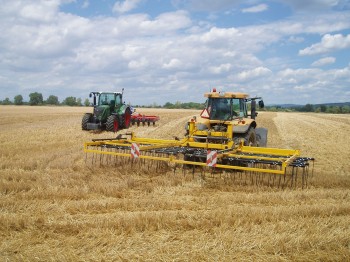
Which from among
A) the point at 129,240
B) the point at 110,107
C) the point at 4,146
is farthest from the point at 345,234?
the point at 110,107

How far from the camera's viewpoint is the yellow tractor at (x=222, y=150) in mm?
6605

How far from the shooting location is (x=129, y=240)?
12.5 feet

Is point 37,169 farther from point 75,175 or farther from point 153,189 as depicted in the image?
point 153,189

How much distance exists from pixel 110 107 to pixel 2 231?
1333cm

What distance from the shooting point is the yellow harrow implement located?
21.1ft

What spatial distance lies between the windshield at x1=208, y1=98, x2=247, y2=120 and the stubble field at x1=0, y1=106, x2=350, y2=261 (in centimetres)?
299

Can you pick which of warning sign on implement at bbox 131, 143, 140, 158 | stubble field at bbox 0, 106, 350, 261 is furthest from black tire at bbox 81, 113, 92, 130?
warning sign on implement at bbox 131, 143, 140, 158

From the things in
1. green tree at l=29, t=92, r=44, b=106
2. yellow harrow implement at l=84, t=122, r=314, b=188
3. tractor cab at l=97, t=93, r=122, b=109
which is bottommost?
yellow harrow implement at l=84, t=122, r=314, b=188

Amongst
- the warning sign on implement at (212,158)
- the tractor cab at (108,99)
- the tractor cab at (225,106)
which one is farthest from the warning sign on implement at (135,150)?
the tractor cab at (108,99)

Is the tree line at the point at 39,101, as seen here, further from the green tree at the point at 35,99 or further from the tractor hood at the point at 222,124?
the tractor hood at the point at 222,124

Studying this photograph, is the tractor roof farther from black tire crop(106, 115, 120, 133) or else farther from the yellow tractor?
black tire crop(106, 115, 120, 133)

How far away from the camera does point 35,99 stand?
7125cm

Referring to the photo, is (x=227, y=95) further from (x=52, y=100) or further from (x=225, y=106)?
(x=52, y=100)

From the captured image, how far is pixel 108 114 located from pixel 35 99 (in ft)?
196
